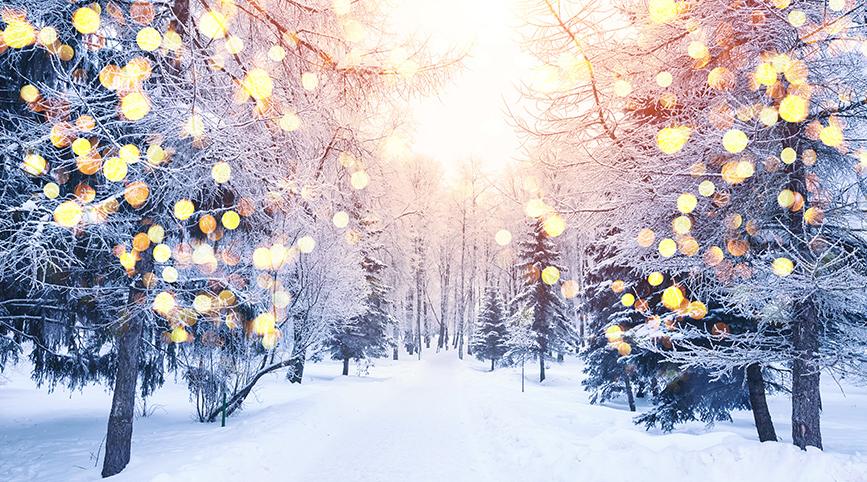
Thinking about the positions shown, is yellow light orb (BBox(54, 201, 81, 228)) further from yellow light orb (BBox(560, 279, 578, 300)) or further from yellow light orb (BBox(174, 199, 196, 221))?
yellow light orb (BBox(560, 279, 578, 300))

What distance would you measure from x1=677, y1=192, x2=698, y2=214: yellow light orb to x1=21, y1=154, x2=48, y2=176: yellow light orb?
694 cm

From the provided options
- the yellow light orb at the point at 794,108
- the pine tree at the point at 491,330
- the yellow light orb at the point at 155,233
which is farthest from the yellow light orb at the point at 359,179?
the pine tree at the point at 491,330

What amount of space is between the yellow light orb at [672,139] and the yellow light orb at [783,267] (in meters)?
1.59

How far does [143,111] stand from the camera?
15.0 ft

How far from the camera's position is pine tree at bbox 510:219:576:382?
2288 cm

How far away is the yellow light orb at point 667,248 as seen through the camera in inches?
228

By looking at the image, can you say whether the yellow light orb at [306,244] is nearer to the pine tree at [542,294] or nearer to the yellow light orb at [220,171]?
the yellow light orb at [220,171]

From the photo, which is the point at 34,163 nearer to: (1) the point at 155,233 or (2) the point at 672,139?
(1) the point at 155,233

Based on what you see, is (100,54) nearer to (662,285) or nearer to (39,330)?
(39,330)

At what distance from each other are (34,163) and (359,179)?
3.91 m

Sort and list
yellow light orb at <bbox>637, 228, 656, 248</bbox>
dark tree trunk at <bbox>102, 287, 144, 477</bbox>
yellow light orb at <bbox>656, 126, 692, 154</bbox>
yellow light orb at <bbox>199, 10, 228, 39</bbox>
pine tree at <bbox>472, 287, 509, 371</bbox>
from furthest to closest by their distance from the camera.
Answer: pine tree at <bbox>472, 287, 509, 371</bbox> < yellow light orb at <bbox>637, 228, 656, 248</bbox> < dark tree trunk at <bbox>102, 287, 144, 477</bbox> < yellow light orb at <bbox>656, 126, 692, 154</bbox> < yellow light orb at <bbox>199, 10, 228, 39</bbox>

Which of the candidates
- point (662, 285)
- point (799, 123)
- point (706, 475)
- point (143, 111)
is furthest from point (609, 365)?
point (143, 111)

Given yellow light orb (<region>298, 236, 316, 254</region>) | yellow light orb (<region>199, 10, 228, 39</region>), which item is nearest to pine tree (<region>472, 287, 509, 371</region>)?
yellow light orb (<region>298, 236, 316, 254</region>)

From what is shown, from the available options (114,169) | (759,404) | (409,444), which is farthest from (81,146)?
(759,404)
